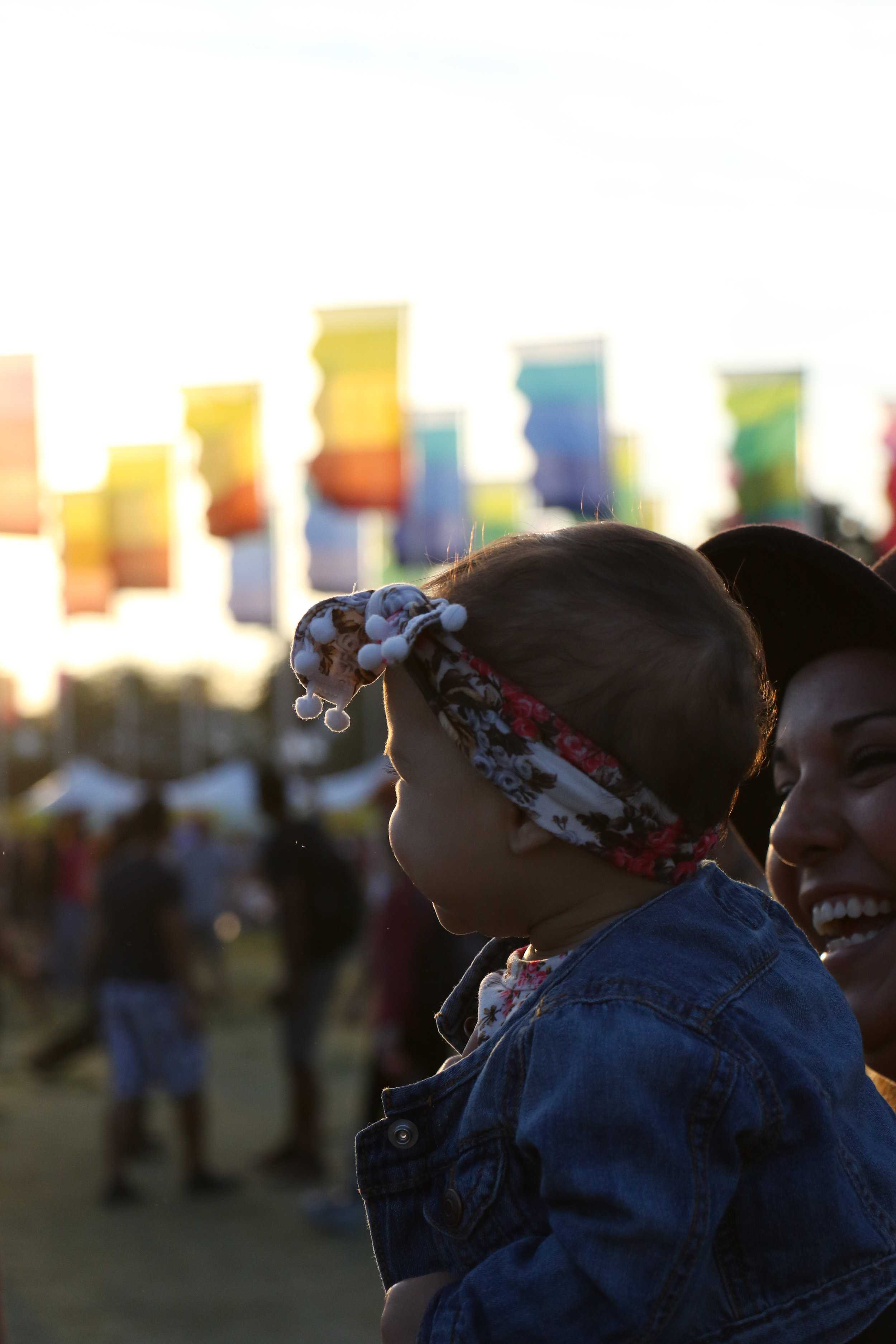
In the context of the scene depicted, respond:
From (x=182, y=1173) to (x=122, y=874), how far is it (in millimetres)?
1710

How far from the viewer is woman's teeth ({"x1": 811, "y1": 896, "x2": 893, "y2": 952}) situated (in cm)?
183

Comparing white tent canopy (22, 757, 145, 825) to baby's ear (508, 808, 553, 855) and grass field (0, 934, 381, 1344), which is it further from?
baby's ear (508, 808, 553, 855)

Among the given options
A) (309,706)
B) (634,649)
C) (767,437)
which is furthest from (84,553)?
(634,649)

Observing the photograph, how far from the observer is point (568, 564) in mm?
1283

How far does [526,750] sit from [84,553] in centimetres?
1613

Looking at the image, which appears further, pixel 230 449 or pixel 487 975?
pixel 230 449

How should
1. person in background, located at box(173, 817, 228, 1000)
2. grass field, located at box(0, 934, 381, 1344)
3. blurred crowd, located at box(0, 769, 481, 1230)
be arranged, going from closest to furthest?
grass field, located at box(0, 934, 381, 1344), blurred crowd, located at box(0, 769, 481, 1230), person in background, located at box(173, 817, 228, 1000)

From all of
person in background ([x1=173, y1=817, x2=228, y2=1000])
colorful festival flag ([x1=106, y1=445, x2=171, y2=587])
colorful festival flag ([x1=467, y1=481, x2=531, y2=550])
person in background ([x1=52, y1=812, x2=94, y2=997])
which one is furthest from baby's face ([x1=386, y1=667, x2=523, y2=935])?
colorful festival flag ([x1=467, y1=481, x2=531, y2=550])

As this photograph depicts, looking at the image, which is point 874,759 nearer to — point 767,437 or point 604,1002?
point 604,1002

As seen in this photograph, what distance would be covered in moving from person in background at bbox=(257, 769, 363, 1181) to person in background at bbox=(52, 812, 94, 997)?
7.99 metres

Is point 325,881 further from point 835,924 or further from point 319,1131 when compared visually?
point 835,924

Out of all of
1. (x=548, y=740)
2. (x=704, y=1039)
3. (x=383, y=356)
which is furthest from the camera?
(x=383, y=356)

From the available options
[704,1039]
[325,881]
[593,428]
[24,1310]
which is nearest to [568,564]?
[704,1039]

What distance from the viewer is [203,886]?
1514 centimetres
